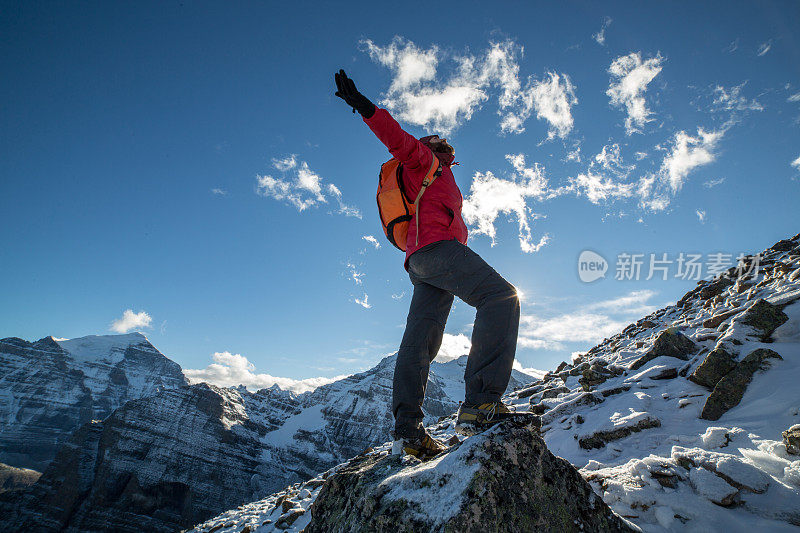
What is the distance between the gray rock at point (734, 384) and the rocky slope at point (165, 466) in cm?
8054

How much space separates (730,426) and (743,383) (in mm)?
1098

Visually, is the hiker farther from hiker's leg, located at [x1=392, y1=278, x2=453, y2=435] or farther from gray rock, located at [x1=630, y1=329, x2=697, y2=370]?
gray rock, located at [x1=630, y1=329, x2=697, y2=370]

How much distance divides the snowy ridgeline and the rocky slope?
78.4 metres

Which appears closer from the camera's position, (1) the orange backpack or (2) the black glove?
(2) the black glove

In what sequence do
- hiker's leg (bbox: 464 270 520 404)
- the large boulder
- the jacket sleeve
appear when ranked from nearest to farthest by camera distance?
the large boulder, hiker's leg (bbox: 464 270 520 404), the jacket sleeve

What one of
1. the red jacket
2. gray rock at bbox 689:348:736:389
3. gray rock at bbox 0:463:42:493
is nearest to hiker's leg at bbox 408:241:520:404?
the red jacket

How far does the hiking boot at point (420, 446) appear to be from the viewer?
2695mm

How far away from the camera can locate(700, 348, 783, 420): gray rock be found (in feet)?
13.0

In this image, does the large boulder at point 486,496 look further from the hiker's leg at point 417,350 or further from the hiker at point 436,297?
the hiker's leg at point 417,350

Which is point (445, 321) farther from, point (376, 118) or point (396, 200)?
point (376, 118)

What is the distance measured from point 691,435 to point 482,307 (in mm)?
2936

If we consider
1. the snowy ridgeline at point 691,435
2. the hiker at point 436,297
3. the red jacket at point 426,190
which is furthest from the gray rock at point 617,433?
the red jacket at point 426,190

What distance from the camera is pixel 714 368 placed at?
4707mm

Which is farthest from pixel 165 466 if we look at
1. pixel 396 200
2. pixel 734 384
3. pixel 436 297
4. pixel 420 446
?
pixel 734 384
